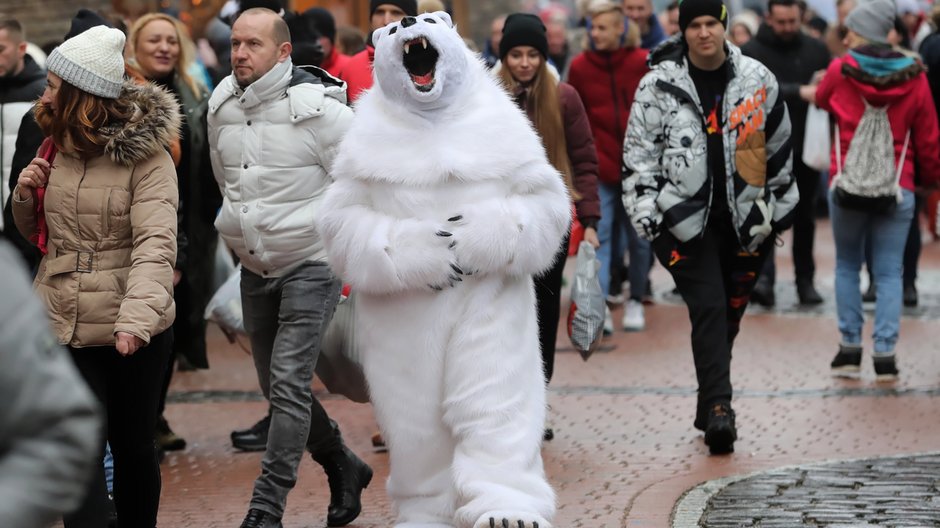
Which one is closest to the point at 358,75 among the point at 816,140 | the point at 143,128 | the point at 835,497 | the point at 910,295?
the point at 143,128

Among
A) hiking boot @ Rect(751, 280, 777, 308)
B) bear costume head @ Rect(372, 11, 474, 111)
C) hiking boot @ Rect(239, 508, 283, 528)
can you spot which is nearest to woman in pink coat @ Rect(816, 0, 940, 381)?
hiking boot @ Rect(751, 280, 777, 308)

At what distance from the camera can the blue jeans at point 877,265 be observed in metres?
9.98

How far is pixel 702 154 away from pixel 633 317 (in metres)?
4.65

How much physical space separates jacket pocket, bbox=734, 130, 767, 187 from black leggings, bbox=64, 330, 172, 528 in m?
3.31

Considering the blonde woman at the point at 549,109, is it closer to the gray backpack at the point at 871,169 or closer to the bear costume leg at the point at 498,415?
the gray backpack at the point at 871,169

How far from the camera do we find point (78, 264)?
5734mm

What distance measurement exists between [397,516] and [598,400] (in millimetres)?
3873

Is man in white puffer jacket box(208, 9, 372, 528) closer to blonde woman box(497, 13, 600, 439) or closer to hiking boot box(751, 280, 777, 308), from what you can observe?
blonde woman box(497, 13, 600, 439)

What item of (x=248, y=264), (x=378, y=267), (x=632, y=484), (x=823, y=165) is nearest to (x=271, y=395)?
(x=248, y=264)

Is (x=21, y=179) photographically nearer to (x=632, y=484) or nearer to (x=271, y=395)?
(x=271, y=395)

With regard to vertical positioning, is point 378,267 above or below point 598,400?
above

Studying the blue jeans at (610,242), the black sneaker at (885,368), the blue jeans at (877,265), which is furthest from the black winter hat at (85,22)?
the black sneaker at (885,368)

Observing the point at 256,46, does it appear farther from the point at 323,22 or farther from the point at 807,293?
the point at 807,293

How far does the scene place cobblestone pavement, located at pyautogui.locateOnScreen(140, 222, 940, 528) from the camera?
7238mm
